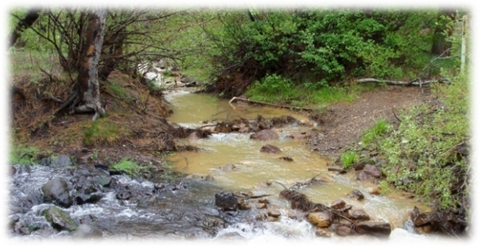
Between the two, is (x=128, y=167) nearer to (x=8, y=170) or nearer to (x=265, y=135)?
(x=8, y=170)

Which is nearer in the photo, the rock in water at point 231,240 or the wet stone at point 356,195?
the rock in water at point 231,240

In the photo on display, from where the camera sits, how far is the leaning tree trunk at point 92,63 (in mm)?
10016

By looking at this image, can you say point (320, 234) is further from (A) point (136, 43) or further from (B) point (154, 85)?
(B) point (154, 85)

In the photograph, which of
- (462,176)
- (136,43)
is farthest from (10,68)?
(462,176)

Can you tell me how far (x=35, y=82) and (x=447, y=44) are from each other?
43.8 ft

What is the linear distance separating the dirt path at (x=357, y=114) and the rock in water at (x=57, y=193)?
5805 mm

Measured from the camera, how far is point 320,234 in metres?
6.24

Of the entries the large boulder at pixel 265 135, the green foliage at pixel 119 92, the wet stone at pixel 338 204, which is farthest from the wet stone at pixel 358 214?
the green foliage at pixel 119 92

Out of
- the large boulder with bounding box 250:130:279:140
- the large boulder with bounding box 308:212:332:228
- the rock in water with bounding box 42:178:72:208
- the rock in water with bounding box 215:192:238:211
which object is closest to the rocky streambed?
the rock in water with bounding box 42:178:72:208

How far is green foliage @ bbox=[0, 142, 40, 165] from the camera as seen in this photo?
8.34 metres

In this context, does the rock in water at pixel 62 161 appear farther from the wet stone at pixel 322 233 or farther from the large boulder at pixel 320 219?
the wet stone at pixel 322 233

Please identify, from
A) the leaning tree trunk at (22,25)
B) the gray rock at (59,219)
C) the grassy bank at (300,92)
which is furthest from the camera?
the grassy bank at (300,92)

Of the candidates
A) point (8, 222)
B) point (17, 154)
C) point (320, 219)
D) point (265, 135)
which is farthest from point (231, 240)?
point (265, 135)

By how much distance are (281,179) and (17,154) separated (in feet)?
17.4
